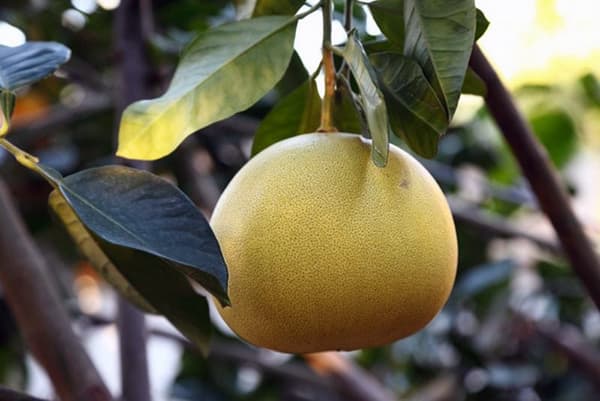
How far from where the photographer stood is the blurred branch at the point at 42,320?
0.68 metres

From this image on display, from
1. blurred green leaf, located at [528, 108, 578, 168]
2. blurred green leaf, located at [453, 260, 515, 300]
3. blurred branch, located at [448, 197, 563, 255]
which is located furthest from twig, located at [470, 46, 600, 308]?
blurred green leaf, located at [528, 108, 578, 168]

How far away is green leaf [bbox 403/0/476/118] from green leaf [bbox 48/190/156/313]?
0.26 metres

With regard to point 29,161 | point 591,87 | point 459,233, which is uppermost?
point 29,161

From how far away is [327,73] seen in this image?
562 mm

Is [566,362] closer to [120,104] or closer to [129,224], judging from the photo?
[120,104]

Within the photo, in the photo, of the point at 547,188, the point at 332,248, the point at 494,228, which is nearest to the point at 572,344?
the point at 494,228

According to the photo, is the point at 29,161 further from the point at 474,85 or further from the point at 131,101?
the point at 131,101

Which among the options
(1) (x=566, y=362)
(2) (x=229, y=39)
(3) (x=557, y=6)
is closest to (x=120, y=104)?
(2) (x=229, y=39)

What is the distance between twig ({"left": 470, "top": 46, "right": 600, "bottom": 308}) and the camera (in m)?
0.68

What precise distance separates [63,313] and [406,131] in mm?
358

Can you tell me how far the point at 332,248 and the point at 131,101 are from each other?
1.90 ft

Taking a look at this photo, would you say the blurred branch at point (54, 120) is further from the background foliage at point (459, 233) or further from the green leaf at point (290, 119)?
the green leaf at point (290, 119)

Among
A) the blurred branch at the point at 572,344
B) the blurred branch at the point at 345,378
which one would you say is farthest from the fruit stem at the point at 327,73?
the blurred branch at the point at 572,344

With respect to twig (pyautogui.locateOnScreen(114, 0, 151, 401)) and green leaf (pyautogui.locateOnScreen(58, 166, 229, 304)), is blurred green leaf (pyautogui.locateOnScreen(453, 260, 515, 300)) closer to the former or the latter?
twig (pyautogui.locateOnScreen(114, 0, 151, 401))
